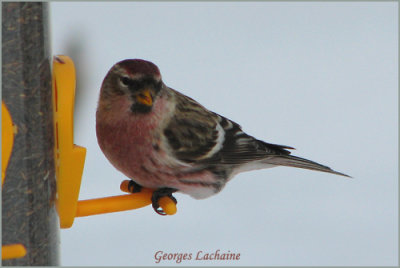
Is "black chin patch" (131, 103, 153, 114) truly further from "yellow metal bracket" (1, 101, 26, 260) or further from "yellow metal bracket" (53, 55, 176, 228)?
"yellow metal bracket" (1, 101, 26, 260)

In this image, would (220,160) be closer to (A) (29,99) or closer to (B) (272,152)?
(B) (272,152)

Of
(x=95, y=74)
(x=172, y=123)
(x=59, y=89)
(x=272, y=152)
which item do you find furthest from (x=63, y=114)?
(x=272, y=152)

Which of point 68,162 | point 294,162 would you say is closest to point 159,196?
point 68,162

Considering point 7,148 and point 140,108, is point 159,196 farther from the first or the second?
point 7,148

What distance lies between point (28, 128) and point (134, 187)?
0.66m

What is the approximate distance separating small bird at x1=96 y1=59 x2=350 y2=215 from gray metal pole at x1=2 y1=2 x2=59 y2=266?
0.93ft

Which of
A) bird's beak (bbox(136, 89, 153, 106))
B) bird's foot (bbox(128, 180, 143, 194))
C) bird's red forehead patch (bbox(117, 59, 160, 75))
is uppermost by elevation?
bird's red forehead patch (bbox(117, 59, 160, 75))

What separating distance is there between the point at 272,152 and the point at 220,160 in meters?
0.33

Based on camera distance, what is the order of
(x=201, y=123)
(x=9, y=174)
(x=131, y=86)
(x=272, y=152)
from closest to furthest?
(x=9, y=174) → (x=131, y=86) → (x=201, y=123) → (x=272, y=152)

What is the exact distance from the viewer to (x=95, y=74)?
2994 millimetres

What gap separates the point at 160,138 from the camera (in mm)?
2627

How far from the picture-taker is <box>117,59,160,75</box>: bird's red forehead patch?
2.38 meters

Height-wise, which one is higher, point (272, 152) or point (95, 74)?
point (95, 74)

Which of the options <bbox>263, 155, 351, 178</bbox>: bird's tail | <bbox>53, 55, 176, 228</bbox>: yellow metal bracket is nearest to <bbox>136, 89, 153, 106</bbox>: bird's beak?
<bbox>53, 55, 176, 228</bbox>: yellow metal bracket
